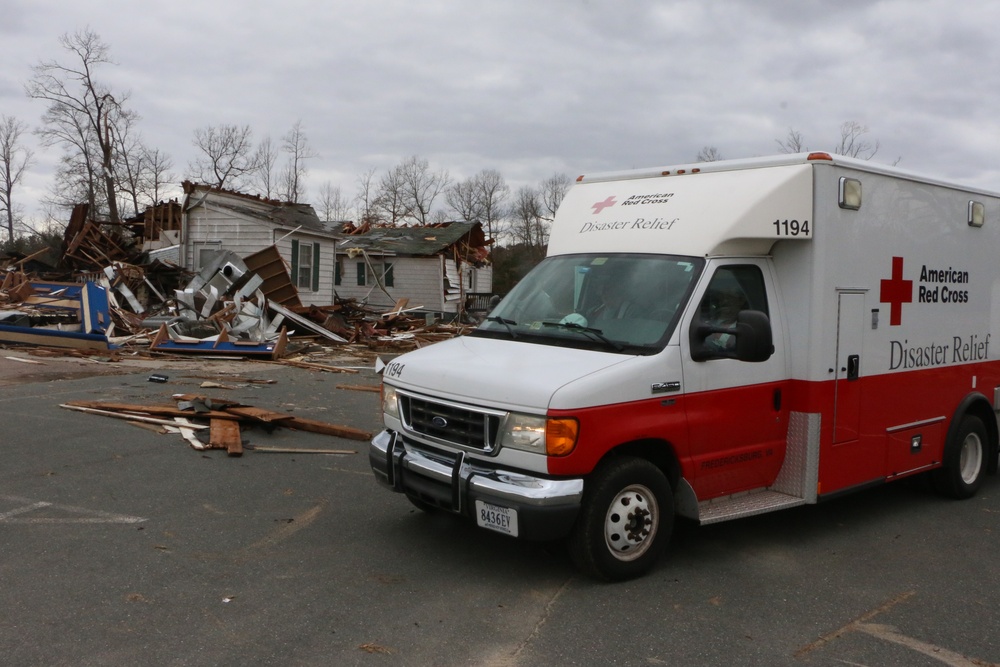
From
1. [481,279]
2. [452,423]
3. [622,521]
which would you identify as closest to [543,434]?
[452,423]

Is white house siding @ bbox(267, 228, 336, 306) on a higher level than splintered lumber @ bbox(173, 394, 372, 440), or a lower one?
higher

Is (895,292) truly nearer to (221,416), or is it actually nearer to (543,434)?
(543,434)

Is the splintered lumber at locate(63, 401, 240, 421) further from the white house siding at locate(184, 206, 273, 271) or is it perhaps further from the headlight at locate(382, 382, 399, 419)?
the white house siding at locate(184, 206, 273, 271)

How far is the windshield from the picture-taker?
520 centimetres

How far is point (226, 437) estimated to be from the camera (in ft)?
27.3

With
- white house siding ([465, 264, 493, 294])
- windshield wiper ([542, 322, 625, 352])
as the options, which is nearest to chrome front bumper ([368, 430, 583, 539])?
windshield wiper ([542, 322, 625, 352])

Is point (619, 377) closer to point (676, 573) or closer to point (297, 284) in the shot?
point (676, 573)

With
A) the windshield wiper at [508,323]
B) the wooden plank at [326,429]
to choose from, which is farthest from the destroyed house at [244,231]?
the windshield wiper at [508,323]

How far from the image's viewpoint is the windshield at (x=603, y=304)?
5.20 m

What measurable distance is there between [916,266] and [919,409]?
1180 millimetres

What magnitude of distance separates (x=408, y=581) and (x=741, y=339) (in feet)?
8.20

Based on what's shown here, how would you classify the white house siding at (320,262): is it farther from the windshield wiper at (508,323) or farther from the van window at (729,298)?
the van window at (729,298)

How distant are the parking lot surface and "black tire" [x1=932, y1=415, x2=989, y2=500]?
0.16 m

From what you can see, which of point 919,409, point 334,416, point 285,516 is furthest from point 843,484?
point 334,416
